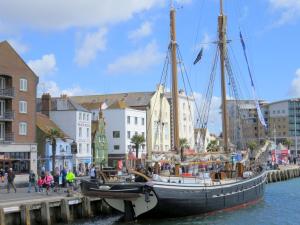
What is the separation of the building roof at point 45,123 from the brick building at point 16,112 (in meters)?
7.05

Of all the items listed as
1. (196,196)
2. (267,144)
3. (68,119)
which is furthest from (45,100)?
(196,196)

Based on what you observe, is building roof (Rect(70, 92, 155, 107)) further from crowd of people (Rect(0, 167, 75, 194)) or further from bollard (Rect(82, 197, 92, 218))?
bollard (Rect(82, 197, 92, 218))

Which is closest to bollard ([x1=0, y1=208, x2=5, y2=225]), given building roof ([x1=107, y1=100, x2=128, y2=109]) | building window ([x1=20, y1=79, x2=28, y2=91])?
building window ([x1=20, y1=79, x2=28, y2=91])

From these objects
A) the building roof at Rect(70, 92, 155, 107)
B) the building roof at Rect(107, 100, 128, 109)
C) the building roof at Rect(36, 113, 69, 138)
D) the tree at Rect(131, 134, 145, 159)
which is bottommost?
the tree at Rect(131, 134, 145, 159)

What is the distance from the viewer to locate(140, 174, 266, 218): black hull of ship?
111ft

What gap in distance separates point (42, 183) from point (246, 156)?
732 inches

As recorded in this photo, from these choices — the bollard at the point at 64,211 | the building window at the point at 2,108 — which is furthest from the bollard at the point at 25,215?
the building window at the point at 2,108

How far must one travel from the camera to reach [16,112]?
68312mm

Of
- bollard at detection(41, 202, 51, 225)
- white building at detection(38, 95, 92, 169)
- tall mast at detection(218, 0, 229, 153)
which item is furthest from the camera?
white building at detection(38, 95, 92, 169)

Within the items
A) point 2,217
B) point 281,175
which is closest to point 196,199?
point 2,217

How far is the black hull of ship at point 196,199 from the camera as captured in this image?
1335 inches

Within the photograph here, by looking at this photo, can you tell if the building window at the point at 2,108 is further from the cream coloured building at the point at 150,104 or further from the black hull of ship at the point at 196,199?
the black hull of ship at the point at 196,199

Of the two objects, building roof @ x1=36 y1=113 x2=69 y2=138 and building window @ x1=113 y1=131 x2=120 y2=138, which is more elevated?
building roof @ x1=36 y1=113 x2=69 y2=138

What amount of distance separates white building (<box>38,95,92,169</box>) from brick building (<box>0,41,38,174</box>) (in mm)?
15282
